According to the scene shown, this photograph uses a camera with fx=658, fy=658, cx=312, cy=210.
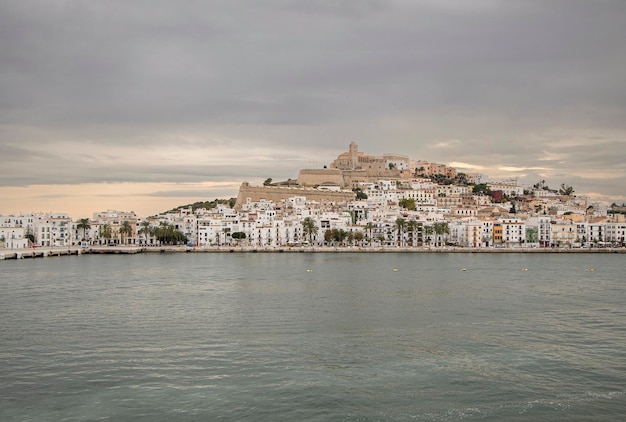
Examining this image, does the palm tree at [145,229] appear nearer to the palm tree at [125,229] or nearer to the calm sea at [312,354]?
the palm tree at [125,229]

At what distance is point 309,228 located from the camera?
197ft

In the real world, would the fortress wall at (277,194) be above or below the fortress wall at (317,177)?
below

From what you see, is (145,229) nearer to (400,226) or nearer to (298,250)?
(298,250)

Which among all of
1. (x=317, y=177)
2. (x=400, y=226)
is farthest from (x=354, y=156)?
(x=400, y=226)

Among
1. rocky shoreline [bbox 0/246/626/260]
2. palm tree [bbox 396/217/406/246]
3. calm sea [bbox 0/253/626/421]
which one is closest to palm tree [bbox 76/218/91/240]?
rocky shoreline [bbox 0/246/626/260]

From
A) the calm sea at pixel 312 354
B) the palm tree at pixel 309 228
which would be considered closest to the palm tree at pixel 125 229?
the palm tree at pixel 309 228

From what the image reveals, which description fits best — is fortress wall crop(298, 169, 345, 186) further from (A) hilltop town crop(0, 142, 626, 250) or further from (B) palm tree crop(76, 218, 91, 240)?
(B) palm tree crop(76, 218, 91, 240)

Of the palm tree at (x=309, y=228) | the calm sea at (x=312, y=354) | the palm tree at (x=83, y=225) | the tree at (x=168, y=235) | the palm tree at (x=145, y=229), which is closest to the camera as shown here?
the calm sea at (x=312, y=354)

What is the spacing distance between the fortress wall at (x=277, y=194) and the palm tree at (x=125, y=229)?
1589cm

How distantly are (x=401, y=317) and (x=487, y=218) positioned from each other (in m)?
52.0

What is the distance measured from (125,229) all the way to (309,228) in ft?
57.1

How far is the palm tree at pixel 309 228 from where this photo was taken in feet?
196

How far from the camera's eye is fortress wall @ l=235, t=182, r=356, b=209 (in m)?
77.2

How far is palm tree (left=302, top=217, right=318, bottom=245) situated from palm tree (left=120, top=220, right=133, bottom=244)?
16.6 meters
